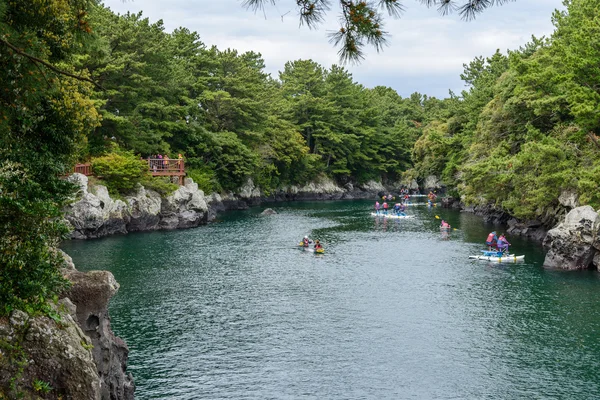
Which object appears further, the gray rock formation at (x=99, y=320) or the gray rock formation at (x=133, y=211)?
the gray rock formation at (x=133, y=211)

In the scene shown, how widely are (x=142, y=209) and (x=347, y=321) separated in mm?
27304

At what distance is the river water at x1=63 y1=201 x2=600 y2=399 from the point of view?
1689 centimetres

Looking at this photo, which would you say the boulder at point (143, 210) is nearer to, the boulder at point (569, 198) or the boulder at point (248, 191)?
the boulder at point (248, 191)

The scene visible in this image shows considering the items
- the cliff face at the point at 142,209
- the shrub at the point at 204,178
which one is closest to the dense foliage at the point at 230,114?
the shrub at the point at 204,178

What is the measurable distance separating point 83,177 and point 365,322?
24.8m

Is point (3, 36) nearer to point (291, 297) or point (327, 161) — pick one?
point (291, 297)

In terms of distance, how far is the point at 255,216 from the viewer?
58.9 m

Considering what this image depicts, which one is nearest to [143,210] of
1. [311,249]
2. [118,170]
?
[118,170]

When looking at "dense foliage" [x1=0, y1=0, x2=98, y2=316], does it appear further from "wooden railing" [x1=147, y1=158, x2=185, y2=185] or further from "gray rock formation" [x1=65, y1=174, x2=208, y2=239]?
"wooden railing" [x1=147, y1=158, x2=185, y2=185]

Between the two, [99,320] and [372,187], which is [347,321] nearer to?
[99,320]

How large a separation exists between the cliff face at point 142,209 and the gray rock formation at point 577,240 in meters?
26.5

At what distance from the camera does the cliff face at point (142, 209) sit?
3872cm

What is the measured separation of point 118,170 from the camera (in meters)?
42.3

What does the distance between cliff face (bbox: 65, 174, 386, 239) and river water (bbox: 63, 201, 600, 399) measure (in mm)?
2114
